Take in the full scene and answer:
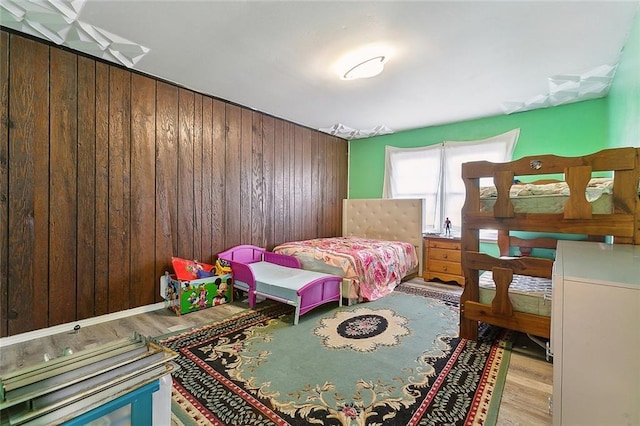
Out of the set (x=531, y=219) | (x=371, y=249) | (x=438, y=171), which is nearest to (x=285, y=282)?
(x=371, y=249)

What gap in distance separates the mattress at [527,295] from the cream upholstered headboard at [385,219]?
6.65ft

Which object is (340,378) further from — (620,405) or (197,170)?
(197,170)

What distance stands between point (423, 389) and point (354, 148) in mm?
4582

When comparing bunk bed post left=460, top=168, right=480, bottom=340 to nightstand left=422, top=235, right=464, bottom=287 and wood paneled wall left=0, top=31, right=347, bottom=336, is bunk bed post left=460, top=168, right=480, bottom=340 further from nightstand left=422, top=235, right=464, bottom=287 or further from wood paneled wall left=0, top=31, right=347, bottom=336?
wood paneled wall left=0, top=31, right=347, bottom=336

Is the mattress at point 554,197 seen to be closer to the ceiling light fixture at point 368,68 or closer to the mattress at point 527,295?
the mattress at point 527,295

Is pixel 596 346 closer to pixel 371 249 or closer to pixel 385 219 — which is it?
pixel 371 249

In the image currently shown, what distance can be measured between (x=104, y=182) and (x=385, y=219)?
3.85 metres

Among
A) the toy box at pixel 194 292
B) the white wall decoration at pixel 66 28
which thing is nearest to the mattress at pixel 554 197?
the toy box at pixel 194 292

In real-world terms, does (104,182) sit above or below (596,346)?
above

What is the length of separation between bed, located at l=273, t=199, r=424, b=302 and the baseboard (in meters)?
1.64

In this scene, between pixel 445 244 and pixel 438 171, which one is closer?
pixel 445 244

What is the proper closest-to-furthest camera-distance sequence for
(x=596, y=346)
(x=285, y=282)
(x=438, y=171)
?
(x=596, y=346), (x=285, y=282), (x=438, y=171)

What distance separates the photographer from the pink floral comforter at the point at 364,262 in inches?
124

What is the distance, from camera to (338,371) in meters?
1.86
